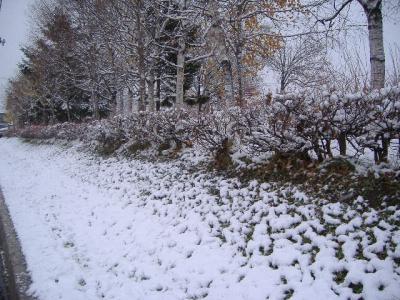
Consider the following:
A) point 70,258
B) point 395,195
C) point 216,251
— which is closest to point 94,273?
point 70,258

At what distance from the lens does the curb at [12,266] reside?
4410 mm

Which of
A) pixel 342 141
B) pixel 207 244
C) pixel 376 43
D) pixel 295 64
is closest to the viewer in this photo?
pixel 207 244

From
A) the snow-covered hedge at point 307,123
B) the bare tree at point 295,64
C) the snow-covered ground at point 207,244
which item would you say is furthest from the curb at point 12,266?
the bare tree at point 295,64

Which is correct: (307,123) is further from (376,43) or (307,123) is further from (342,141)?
(376,43)

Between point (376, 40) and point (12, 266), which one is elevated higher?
point (376, 40)

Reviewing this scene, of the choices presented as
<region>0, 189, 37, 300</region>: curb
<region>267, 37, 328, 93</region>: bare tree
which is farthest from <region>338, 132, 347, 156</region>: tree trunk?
<region>267, 37, 328, 93</region>: bare tree

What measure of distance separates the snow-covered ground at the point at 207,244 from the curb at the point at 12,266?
145 mm

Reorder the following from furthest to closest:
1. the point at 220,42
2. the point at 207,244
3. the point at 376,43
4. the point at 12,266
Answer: the point at 220,42 < the point at 376,43 < the point at 12,266 < the point at 207,244

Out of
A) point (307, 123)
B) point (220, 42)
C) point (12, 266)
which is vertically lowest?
point (12, 266)

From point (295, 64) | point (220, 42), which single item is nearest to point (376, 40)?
point (220, 42)

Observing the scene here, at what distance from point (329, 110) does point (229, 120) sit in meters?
2.56

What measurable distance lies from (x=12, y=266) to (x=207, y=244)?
3104 mm

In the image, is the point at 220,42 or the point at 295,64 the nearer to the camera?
the point at 220,42

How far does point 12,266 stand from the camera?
510 cm
